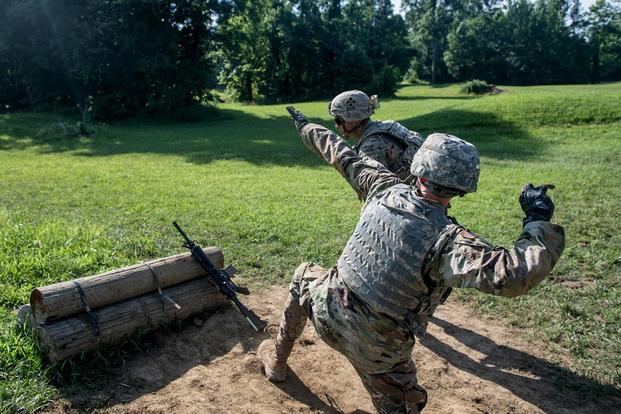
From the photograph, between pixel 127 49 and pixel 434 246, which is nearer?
pixel 434 246

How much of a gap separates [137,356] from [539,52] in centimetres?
6732

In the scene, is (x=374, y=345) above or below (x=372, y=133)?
below

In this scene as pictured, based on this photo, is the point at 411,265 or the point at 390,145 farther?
the point at 390,145

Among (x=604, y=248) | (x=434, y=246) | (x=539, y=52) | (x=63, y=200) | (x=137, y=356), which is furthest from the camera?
(x=539, y=52)

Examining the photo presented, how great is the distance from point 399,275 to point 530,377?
2.21 metres

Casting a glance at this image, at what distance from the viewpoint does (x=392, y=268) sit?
288 centimetres

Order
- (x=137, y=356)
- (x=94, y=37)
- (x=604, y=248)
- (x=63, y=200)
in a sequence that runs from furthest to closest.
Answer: (x=94, y=37) → (x=63, y=200) → (x=604, y=248) → (x=137, y=356)

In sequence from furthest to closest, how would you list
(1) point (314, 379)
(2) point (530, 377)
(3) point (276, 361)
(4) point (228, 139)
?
1. (4) point (228, 139)
2. (2) point (530, 377)
3. (1) point (314, 379)
4. (3) point (276, 361)

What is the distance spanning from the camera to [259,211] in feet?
29.5

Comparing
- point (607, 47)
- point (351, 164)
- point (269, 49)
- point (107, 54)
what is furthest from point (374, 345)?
point (607, 47)

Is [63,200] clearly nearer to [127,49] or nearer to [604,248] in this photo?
[604,248]

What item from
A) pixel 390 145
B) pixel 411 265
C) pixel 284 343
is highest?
pixel 390 145

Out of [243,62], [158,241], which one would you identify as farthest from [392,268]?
[243,62]

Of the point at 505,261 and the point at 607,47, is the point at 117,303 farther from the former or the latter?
the point at 607,47
